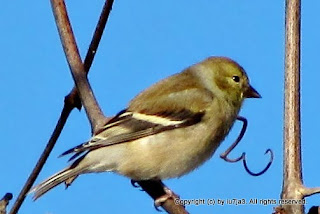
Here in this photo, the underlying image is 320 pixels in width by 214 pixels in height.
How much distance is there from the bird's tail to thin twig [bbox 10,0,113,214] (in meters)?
0.47

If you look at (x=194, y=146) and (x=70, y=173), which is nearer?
(x=70, y=173)

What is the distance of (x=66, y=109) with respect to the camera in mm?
3207

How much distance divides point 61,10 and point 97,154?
113 centimetres

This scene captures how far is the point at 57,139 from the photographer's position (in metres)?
3.02

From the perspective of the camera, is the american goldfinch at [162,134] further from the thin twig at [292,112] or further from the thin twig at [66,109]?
the thin twig at [292,112]

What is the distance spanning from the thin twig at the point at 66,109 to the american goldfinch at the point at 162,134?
51 cm

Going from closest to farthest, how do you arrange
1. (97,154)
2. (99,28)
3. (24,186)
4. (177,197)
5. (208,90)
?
(24,186)
(99,28)
(177,197)
(97,154)
(208,90)

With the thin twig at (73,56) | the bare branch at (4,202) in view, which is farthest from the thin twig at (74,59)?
the bare branch at (4,202)

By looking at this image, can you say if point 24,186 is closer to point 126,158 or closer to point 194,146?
point 126,158

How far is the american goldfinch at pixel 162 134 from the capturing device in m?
4.05

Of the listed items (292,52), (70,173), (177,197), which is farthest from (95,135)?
(292,52)

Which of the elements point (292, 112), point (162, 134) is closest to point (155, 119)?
point (162, 134)

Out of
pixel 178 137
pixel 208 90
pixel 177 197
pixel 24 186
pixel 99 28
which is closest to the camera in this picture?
pixel 24 186

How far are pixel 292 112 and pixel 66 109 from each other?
1.48m
